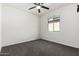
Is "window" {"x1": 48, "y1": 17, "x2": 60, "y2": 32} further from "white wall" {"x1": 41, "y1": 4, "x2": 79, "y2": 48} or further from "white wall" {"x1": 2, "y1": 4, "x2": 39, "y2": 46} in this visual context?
"white wall" {"x1": 2, "y1": 4, "x2": 39, "y2": 46}

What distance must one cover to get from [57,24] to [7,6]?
3.76 m

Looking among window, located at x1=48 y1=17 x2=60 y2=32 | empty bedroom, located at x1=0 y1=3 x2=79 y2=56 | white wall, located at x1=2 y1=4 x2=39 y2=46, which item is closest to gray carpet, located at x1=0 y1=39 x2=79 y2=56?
empty bedroom, located at x1=0 y1=3 x2=79 y2=56

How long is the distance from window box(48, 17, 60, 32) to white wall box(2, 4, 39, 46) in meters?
1.51

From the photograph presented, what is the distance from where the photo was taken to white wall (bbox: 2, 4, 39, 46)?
12.9 ft

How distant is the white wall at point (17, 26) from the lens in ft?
12.9

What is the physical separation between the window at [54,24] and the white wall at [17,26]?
4.96 ft

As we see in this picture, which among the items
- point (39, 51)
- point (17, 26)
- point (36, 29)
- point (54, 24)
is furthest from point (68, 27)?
point (17, 26)

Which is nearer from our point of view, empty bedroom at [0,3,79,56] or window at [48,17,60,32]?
empty bedroom at [0,3,79,56]

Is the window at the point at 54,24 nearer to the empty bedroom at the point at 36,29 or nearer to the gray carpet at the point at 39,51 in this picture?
the empty bedroom at the point at 36,29

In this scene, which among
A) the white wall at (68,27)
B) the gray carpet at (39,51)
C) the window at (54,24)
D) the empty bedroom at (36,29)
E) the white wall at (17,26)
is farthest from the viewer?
the window at (54,24)

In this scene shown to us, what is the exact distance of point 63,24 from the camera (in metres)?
4.36

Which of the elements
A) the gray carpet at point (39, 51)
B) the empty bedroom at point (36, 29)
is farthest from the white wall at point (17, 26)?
the gray carpet at point (39, 51)

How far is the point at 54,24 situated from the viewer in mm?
5238

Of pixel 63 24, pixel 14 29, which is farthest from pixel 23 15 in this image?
pixel 63 24
